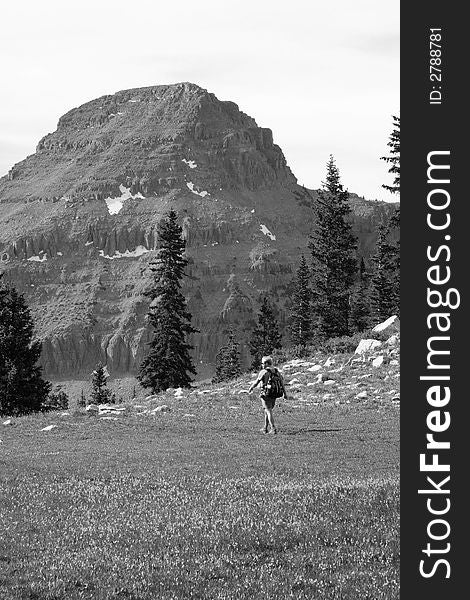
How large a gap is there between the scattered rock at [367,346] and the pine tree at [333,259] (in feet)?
74.7

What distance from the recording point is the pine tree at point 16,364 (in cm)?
5806

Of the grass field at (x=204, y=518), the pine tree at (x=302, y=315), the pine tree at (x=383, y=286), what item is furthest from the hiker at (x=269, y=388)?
the pine tree at (x=302, y=315)

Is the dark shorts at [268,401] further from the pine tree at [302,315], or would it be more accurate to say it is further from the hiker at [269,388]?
the pine tree at [302,315]

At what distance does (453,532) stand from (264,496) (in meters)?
6.10

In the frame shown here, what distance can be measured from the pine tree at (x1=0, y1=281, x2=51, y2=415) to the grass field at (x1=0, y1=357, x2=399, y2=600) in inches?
1286

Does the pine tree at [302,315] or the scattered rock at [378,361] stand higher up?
the pine tree at [302,315]

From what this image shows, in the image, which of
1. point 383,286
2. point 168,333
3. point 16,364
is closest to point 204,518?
point 16,364

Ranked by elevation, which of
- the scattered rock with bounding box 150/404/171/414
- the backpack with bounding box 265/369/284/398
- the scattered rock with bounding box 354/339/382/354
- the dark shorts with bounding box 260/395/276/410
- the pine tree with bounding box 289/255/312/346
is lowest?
the scattered rock with bounding box 150/404/171/414

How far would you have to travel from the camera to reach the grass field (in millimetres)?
10367

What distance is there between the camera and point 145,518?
1350 centimetres

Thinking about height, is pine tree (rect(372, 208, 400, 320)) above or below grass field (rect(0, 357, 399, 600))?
above

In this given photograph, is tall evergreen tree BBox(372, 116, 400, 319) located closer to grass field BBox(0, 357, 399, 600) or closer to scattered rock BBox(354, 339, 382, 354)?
scattered rock BBox(354, 339, 382, 354)

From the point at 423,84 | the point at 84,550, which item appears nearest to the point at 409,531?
the point at 84,550

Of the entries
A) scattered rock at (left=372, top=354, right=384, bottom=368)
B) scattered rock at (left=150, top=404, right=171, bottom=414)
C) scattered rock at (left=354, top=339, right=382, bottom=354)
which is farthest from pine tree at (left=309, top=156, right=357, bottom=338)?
scattered rock at (left=150, top=404, right=171, bottom=414)
